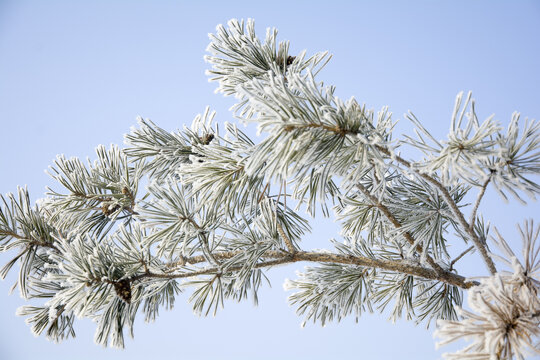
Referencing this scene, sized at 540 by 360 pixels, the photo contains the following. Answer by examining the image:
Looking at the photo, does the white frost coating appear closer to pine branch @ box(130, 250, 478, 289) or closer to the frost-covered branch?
the frost-covered branch

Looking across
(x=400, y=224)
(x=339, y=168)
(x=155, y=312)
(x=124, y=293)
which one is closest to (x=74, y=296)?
(x=124, y=293)

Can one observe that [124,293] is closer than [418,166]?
No

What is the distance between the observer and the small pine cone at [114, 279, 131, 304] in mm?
641

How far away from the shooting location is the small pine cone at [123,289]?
641 millimetres

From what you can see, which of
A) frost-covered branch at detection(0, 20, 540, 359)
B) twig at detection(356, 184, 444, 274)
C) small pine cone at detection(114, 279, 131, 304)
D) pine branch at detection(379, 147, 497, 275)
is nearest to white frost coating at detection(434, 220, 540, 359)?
frost-covered branch at detection(0, 20, 540, 359)

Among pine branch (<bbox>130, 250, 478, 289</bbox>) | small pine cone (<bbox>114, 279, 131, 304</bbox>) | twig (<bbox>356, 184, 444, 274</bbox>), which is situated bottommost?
small pine cone (<bbox>114, 279, 131, 304</bbox>)

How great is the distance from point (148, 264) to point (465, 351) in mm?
379

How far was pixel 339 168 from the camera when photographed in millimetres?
540

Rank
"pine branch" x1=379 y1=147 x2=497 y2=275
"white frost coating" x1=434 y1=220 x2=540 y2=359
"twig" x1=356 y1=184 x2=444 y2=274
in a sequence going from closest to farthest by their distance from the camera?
"white frost coating" x1=434 y1=220 x2=540 y2=359, "pine branch" x1=379 y1=147 x2=497 y2=275, "twig" x1=356 y1=184 x2=444 y2=274

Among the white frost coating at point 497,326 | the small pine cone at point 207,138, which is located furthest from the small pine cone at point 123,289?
the white frost coating at point 497,326

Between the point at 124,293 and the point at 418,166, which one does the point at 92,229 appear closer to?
the point at 124,293

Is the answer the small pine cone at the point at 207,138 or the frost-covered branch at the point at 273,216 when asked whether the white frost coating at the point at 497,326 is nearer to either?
the frost-covered branch at the point at 273,216

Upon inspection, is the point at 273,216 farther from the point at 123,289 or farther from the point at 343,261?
the point at 123,289

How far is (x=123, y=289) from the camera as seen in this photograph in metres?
0.64
